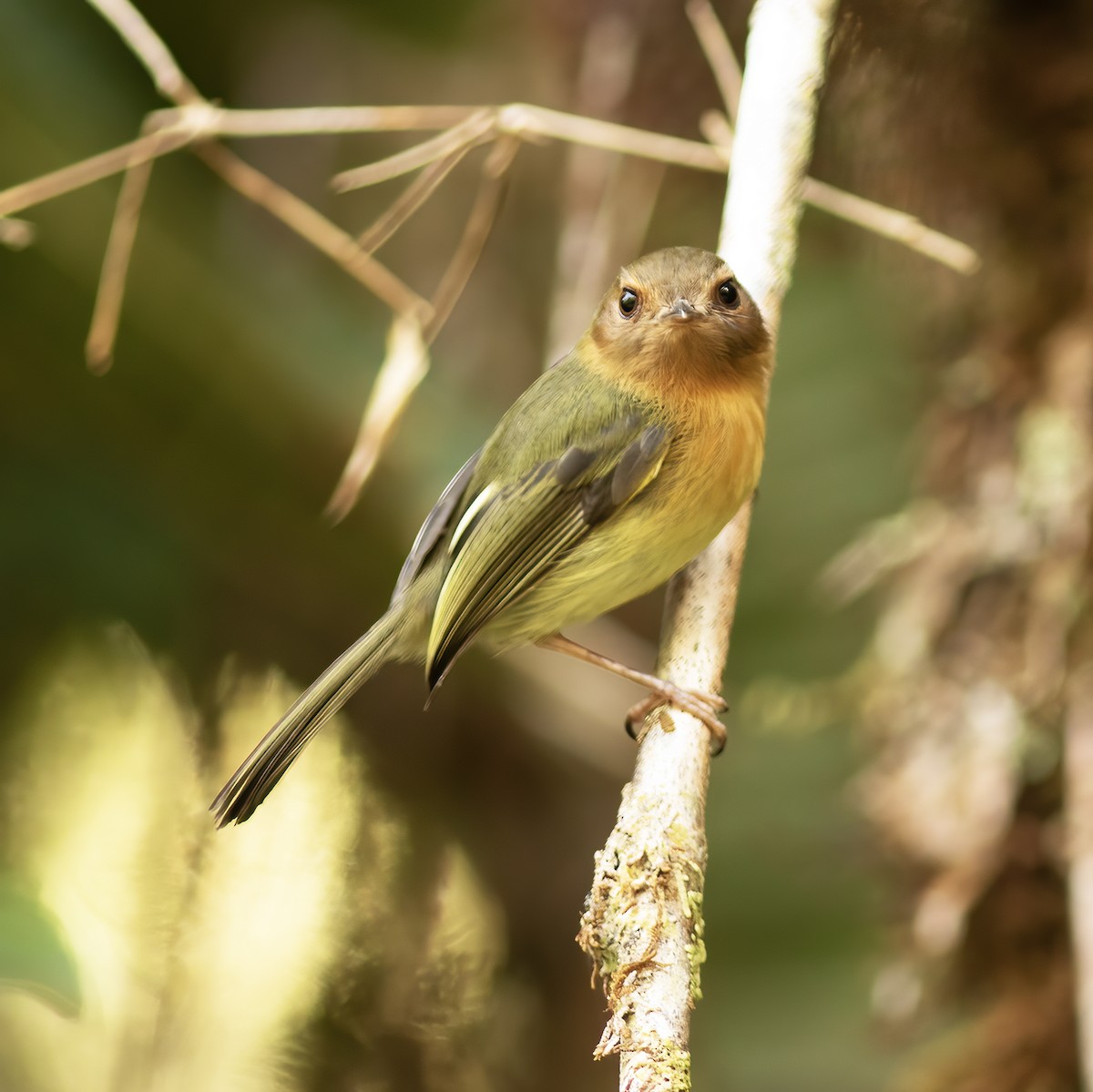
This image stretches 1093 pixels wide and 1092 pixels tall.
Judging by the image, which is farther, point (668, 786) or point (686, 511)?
point (686, 511)

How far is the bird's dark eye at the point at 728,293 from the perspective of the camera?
2209 mm

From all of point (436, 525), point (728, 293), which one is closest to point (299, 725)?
point (436, 525)

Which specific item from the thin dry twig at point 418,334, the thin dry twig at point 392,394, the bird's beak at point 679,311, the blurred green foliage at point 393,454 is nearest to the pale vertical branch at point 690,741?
the bird's beak at point 679,311

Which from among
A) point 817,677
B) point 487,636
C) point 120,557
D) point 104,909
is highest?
point 817,677

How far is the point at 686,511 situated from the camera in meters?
2.22

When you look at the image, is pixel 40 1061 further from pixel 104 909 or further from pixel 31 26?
pixel 31 26

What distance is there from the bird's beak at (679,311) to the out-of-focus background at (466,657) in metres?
0.53

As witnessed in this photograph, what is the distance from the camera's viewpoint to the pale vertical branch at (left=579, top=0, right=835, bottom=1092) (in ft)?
5.01

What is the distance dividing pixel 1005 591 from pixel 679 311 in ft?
4.45

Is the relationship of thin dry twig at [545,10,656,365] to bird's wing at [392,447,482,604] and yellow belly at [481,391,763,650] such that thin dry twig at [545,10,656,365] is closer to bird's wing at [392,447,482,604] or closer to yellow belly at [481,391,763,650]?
bird's wing at [392,447,482,604]

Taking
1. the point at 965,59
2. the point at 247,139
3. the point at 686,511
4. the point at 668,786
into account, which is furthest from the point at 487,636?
the point at 247,139

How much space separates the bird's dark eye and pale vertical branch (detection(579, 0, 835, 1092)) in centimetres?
8

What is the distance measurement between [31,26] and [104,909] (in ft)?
7.06

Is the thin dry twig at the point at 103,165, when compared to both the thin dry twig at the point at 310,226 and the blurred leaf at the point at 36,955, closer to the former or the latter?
the thin dry twig at the point at 310,226
